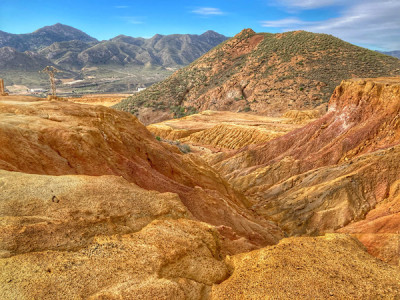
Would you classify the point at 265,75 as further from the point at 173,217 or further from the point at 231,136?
the point at 173,217

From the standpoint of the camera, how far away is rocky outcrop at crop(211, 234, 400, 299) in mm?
5027

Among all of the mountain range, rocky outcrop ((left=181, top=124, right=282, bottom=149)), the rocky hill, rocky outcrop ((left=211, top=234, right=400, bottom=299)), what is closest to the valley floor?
rocky outcrop ((left=211, top=234, right=400, bottom=299))

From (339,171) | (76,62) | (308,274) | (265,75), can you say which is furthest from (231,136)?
(76,62)

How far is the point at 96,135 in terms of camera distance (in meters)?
11.7

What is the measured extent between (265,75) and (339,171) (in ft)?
130

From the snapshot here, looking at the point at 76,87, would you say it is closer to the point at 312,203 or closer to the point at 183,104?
the point at 183,104

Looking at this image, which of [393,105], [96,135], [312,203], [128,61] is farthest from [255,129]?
[128,61]

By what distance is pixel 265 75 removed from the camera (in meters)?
53.8

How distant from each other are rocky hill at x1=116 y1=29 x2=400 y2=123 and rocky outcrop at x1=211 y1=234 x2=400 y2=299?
4187cm

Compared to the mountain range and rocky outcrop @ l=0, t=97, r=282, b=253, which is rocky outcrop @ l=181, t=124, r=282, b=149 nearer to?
rocky outcrop @ l=0, t=97, r=282, b=253

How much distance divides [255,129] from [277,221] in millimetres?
18086

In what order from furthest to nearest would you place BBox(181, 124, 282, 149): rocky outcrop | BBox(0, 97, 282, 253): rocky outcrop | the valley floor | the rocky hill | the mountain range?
the mountain range → the rocky hill → BBox(181, 124, 282, 149): rocky outcrop → BBox(0, 97, 282, 253): rocky outcrop → the valley floor

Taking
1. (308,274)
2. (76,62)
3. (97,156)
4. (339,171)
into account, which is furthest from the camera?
(76,62)

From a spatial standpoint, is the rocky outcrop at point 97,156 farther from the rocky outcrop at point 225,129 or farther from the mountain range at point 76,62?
the mountain range at point 76,62
